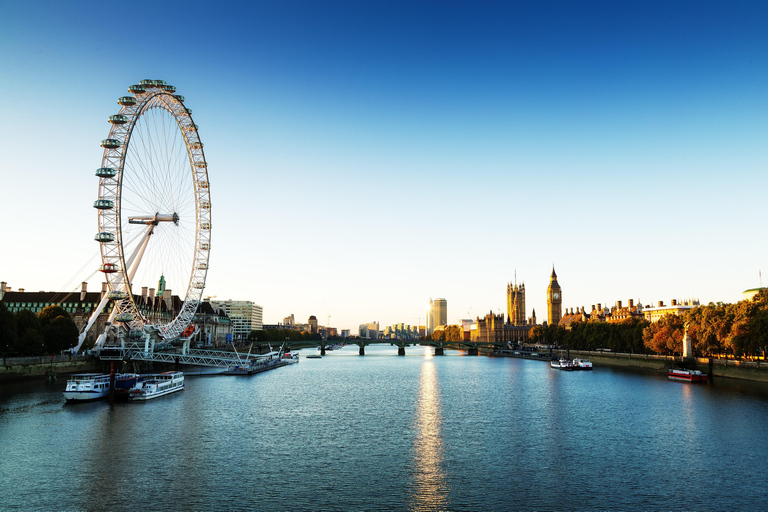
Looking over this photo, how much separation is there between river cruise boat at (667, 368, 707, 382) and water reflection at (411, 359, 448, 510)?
139ft

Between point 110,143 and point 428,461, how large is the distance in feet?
212

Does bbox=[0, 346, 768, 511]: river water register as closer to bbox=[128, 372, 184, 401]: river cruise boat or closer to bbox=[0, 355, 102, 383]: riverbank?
bbox=[128, 372, 184, 401]: river cruise boat

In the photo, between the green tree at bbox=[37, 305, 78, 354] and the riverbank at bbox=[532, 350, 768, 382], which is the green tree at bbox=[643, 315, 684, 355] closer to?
the riverbank at bbox=[532, 350, 768, 382]

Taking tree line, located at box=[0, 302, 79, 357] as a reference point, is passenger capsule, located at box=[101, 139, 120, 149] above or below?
above

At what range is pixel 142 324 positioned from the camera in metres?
90.6

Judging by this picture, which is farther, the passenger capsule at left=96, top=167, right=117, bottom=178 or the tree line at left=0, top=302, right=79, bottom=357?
the passenger capsule at left=96, top=167, right=117, bottom=178

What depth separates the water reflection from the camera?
100ft

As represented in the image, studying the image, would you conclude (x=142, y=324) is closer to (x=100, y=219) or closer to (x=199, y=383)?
(x=199, y=383)

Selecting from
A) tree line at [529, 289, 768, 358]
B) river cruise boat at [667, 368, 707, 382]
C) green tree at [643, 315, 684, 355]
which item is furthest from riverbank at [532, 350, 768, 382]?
river cruise boat at [667, 368, 707, 382]

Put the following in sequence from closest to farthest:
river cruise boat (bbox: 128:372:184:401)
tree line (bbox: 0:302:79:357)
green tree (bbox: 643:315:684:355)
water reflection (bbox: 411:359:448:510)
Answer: water reflection (bbox: 411:359:448:510) → river cruise boat (bbox: 128:372:184:401) → tree line (bbox: 0:302:79:357) → green tree (bbox: 643:315:684:355)

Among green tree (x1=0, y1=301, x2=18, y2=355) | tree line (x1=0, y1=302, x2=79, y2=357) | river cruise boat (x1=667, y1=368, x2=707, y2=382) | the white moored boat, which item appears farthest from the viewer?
river cruise boat (x1=667, y1=368, x2=707, y2=382)

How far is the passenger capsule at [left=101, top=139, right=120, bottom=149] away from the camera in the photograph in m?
79.6

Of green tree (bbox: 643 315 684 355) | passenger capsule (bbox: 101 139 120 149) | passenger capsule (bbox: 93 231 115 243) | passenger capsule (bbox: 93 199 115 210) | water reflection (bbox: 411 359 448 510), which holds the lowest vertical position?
water reflection (bbox: 411 359 448 510)

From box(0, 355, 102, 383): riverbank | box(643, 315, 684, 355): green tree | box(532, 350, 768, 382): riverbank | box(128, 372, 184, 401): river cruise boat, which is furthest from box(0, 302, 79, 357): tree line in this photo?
box(643, 315, 684, 355): green tree
